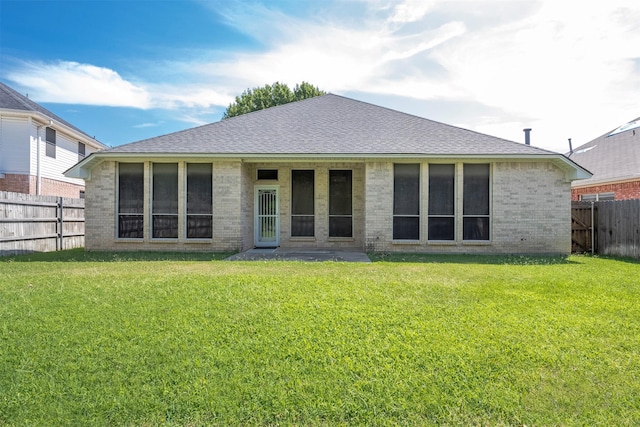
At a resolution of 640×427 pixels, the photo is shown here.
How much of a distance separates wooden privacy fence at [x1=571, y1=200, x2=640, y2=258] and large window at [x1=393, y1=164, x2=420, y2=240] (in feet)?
19.4

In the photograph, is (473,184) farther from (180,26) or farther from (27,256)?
(27,256)

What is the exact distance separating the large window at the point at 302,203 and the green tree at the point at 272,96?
22.8m

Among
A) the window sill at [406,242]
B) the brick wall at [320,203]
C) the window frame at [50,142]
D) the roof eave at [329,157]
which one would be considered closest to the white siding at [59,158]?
the window frame at [50,142]

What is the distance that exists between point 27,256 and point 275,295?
33.4 ft

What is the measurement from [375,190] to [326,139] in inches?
102

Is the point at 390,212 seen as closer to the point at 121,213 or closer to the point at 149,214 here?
the point at 149,214

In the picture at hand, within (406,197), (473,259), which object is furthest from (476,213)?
(406,197)

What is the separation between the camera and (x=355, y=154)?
1188cm

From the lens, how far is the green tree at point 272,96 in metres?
35.1

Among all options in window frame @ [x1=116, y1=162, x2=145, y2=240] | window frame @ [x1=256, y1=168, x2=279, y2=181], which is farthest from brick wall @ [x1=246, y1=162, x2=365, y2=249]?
window frame @ [x1=116, y1=162, x2=145, y2=240]

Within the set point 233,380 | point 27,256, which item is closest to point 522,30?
point 233,380

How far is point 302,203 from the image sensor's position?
1402 cm

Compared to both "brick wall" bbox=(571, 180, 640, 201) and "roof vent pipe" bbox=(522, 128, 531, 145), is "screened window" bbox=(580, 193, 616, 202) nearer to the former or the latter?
"brick wall" bbox=(571, 180, 640, 201)

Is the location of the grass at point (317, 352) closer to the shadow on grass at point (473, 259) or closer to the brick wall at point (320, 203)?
the shadow on grass at point (473, 259)
